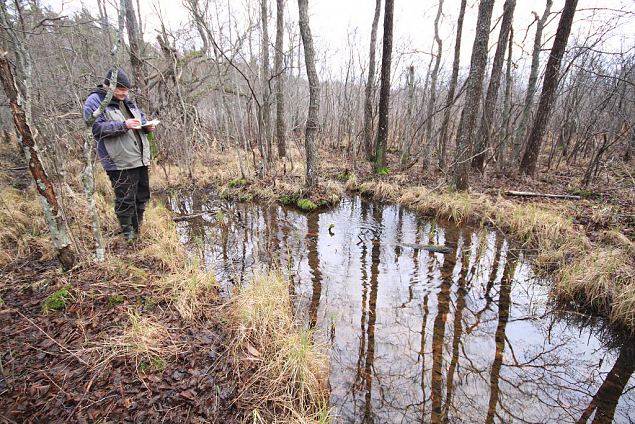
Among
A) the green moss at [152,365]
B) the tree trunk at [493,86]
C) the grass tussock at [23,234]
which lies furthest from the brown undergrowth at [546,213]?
the green moss at [152,365]

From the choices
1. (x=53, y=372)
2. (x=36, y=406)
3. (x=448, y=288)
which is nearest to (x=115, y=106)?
(x=53, y=372)

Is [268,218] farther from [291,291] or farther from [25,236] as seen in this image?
[25,236]

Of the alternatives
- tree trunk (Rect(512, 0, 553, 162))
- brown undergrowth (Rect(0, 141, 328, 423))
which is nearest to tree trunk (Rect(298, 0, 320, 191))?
brown undergrowth (Rect(0, 141, 328, 423))

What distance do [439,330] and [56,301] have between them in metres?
3.62

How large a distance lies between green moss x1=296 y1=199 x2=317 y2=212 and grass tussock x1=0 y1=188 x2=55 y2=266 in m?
4.55

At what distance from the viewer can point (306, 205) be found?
6828 millimetres

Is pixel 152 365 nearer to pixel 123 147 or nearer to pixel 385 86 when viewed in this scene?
pixel 123 147

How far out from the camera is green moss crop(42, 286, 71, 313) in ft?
7.79

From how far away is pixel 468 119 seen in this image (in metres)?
6.50

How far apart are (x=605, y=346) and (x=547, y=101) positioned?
277 inches

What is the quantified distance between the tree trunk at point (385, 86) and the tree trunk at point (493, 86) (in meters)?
2.64

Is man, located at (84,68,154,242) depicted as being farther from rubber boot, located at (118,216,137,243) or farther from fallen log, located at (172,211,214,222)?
fallen log, located at (172,211,214,222)

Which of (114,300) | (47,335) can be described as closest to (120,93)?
(114,300)

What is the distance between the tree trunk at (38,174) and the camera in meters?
2.09
